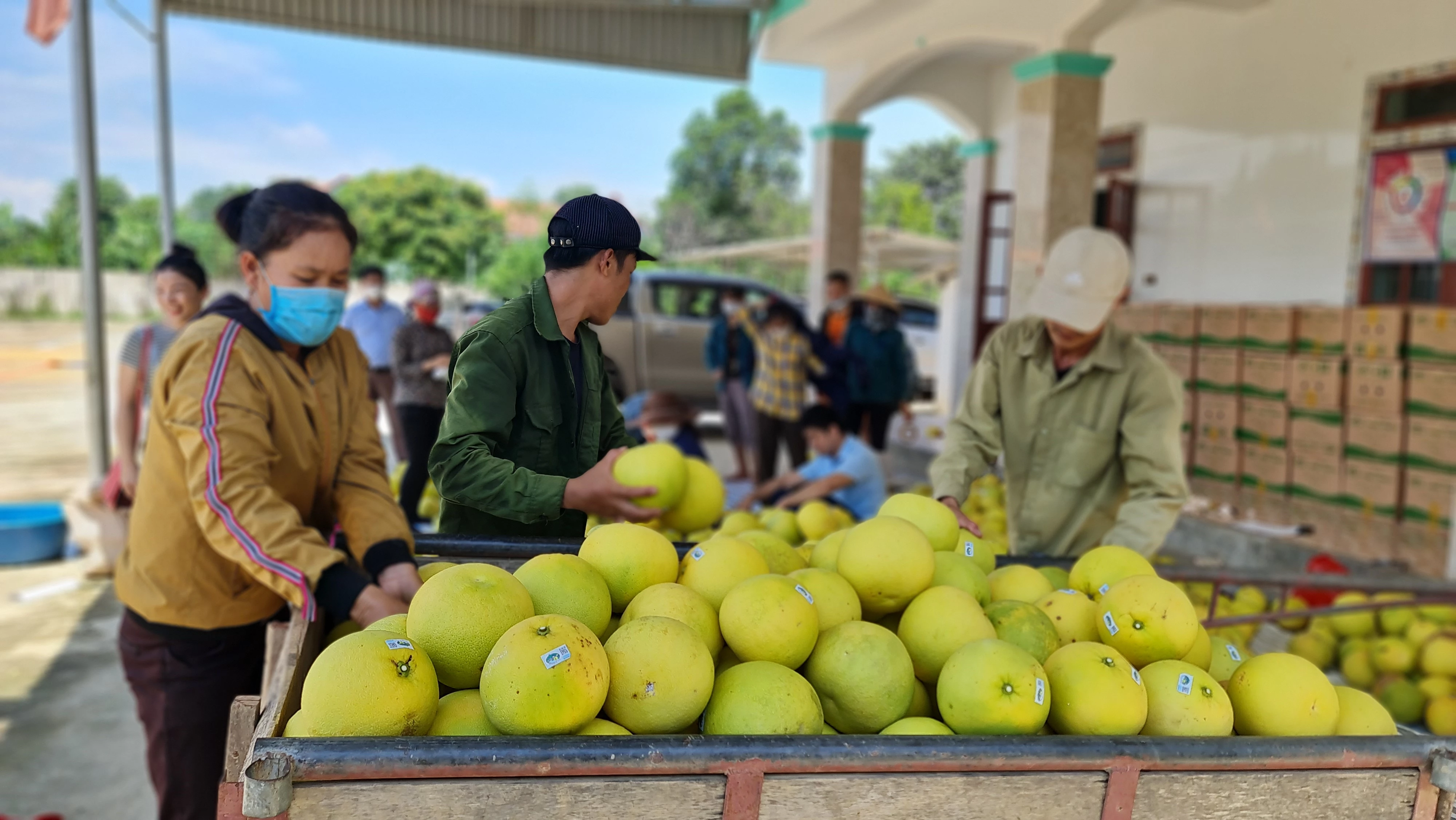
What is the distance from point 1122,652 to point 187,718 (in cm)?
209

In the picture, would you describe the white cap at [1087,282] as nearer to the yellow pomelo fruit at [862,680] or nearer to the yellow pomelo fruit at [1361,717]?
the yellow pomelo fruit at [1361,717]

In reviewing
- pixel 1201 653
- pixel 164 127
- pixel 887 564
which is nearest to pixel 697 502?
pixel 887 564

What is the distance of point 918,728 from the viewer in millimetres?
1336

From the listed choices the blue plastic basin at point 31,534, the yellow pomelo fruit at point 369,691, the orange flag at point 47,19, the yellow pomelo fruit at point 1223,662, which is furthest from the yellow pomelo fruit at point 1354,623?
the orange flag at point 47,19

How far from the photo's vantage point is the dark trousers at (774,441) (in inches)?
321

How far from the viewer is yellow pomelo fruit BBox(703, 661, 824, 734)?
1277 mm

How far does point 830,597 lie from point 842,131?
10.5 meters

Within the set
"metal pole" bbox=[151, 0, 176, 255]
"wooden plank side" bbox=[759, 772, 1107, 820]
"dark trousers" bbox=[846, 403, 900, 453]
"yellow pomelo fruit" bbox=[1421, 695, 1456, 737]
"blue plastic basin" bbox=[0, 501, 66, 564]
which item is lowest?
"blue plastic basin" bbox=[0, 501, 66, 564]

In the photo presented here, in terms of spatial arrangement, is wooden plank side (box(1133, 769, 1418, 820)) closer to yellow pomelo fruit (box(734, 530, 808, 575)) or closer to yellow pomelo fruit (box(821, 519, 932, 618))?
yellow pomelo fruit (box(821, 519, 932, 618))

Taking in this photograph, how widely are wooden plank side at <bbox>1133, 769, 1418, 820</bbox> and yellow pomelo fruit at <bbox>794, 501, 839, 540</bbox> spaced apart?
1.70 meters

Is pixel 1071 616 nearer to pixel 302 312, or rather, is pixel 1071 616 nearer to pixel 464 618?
pixel 464 618

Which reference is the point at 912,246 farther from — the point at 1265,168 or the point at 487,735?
the point at 487,735

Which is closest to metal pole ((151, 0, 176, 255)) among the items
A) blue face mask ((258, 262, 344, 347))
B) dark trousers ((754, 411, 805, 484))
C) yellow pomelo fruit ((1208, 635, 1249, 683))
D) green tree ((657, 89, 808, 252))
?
dark trousers ((754, 411, 805, 484))

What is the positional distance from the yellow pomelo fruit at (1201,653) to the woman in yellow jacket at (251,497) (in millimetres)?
1459
